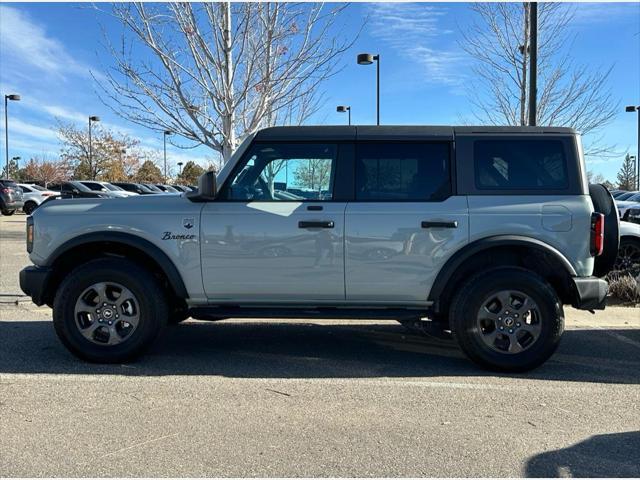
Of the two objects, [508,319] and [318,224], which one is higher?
[318,224]

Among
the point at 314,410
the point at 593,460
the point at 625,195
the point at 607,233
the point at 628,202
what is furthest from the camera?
the point at 625,195

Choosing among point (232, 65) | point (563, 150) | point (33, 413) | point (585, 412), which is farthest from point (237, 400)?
point (232, 65)

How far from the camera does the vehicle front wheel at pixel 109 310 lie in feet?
A: 16.1

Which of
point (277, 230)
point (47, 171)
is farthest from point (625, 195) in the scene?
point (47, 171)

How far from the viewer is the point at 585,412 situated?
13.1 feet

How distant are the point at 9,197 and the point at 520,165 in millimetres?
25072

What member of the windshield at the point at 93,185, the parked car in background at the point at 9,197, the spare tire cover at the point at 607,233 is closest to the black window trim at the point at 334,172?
the spare tire cover at the point at 607,233

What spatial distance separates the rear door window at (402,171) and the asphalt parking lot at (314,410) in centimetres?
154

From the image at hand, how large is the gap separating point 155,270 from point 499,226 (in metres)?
3.05

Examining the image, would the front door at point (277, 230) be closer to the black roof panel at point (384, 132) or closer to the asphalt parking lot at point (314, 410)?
the black roof panel at point (384, 132)

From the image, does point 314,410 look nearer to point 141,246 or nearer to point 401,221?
point 401,221

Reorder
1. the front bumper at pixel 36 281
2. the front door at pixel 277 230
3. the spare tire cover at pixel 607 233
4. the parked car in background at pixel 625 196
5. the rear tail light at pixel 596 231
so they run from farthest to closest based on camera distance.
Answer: the parked car in background at pixel 625 196 → the spare tire cover at pixel 607 233 → the front bumper at pixel 36 281 → the front door at pixel 277 230 → the rear tail light at pixel 596 231

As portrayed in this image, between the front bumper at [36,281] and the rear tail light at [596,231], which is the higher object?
the rear tail light at [596,231]

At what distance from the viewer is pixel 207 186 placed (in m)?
4.78
